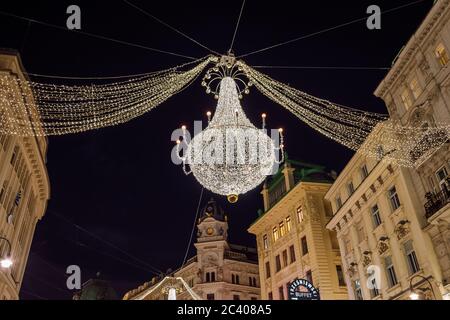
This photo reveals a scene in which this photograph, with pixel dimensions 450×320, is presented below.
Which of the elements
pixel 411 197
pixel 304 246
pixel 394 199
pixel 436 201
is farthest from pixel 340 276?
pixel 436 201

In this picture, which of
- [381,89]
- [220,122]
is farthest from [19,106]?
[381,89]

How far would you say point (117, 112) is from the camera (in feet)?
45.1

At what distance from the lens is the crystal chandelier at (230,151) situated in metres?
12.7

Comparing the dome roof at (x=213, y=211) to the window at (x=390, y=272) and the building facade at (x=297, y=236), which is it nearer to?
the building facade at (x=297, y=236)

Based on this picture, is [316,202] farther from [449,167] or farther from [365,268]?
[449,167]

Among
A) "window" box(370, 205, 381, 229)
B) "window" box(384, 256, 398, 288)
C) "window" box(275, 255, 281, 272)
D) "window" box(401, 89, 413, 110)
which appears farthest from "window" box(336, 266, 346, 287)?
"window" box(401, 89, 413, 110)

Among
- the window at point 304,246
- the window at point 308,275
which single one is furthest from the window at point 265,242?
the window at point 308,275

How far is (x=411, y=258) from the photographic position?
2459 centimetres

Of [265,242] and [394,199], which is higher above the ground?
[265,242]

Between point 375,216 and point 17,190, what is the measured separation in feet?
96.1

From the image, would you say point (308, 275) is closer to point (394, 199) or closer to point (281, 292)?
point (281, 292)

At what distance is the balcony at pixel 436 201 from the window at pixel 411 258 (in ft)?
10.0

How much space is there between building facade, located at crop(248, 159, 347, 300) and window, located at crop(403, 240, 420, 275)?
1113cm

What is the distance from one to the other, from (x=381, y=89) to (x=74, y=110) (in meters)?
22.6
